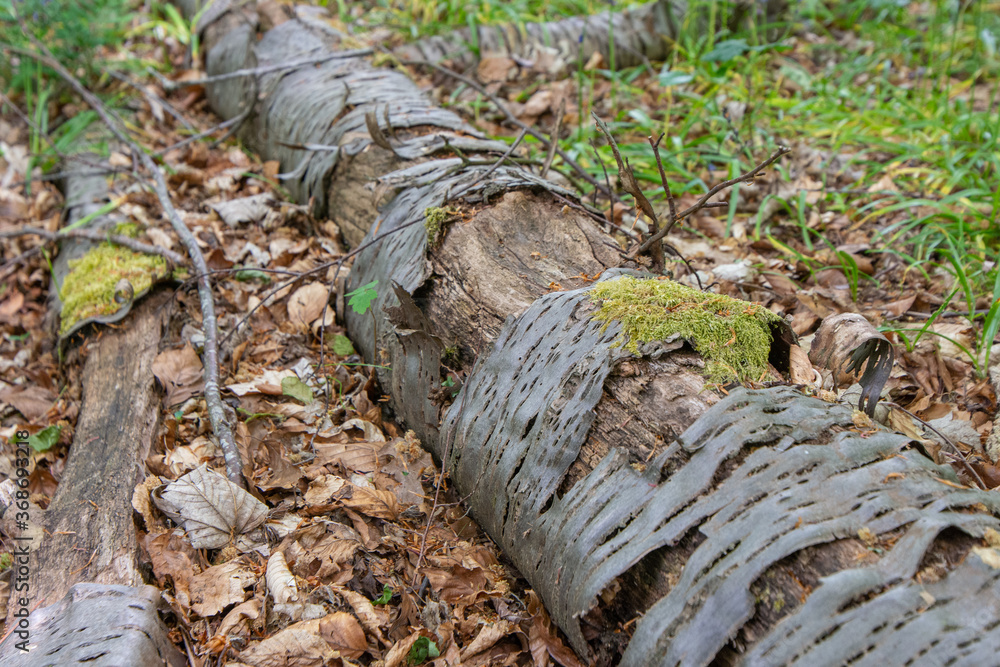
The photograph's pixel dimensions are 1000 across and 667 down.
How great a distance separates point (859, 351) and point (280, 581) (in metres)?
1.68

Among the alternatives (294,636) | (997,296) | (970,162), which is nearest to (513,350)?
(294,636)

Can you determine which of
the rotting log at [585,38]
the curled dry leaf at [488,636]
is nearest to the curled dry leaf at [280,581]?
A: the curled dry leaf at [488,636]

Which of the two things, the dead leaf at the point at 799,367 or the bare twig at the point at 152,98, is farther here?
the bare twig at the point at 152,98

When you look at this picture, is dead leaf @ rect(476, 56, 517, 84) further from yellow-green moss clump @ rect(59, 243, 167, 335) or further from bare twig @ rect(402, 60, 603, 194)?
yellow-green moss clump @ rect(59, 243, 167, 335)

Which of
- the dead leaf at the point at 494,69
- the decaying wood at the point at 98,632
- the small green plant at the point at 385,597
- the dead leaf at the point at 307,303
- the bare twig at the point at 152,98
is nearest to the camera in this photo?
the decaying wood at the point at 98,632

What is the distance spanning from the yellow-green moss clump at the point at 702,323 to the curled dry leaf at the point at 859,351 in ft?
0.46

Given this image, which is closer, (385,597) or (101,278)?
(385,597)

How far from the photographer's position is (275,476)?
2035 millimetres

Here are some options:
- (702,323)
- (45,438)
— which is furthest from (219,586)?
(702,323)

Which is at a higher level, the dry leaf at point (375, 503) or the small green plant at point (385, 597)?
the dry leaf at point (375, 503)

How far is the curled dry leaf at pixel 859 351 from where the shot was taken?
4.78ft

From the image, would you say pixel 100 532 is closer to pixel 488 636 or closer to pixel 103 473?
pixel 103 473

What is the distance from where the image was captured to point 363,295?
212 centimetres

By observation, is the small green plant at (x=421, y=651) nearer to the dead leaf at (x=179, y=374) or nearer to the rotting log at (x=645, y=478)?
the rotting log at (x=645, y=478)
